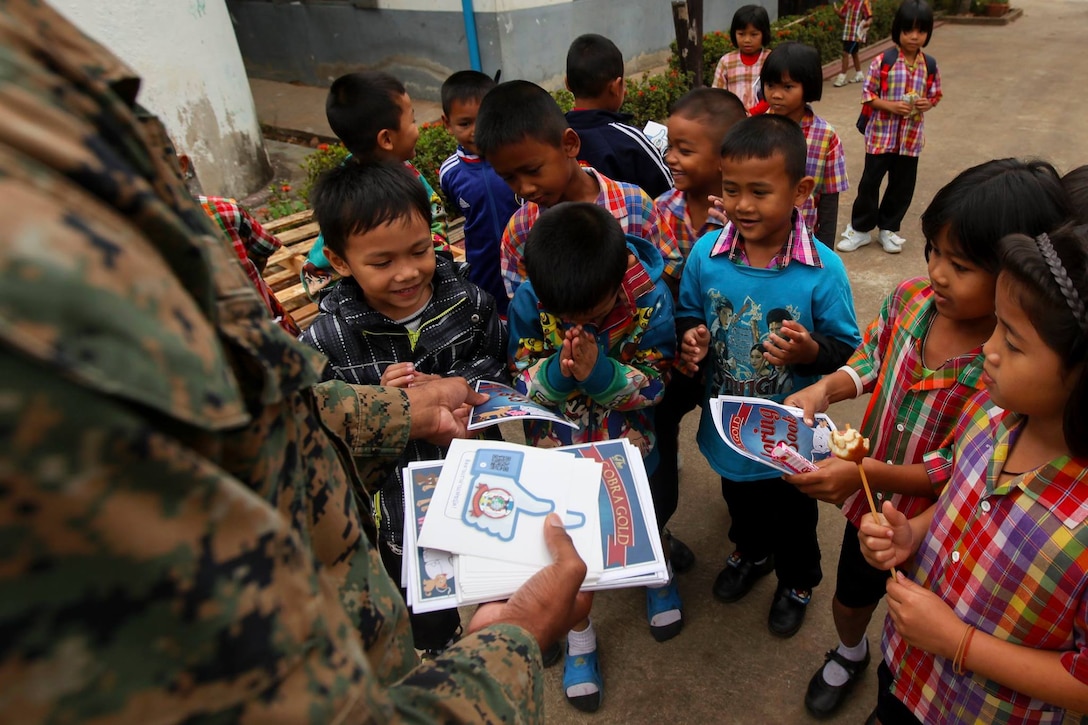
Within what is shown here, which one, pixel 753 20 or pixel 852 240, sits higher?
pixel 753 20

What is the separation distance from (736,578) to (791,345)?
1.00 m

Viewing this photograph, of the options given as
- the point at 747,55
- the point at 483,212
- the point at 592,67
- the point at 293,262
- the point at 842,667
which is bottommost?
the point at 842,667

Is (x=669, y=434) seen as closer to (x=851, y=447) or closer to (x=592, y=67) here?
(x=851, y=447)

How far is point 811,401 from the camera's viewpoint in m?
1.71

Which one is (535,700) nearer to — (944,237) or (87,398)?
(87,398)

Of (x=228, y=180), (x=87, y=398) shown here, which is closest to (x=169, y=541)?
(x=87, y=398)

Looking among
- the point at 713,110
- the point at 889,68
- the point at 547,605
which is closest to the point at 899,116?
the point at 889,68

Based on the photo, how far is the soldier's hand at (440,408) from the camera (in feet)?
5.28

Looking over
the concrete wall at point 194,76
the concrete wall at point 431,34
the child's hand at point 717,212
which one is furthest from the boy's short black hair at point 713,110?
the concrete wall at point 431,34

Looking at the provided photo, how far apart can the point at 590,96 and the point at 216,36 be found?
164 inches

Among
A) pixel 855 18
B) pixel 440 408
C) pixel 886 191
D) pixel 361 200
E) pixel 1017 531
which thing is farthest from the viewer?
pixel 855 18

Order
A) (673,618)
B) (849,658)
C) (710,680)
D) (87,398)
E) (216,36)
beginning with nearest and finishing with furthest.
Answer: (87,398) < (849,658) < (710,680) < (673,618) < (216,36)

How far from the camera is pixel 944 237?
143 cm

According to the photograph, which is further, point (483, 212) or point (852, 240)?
point (852, 240)
